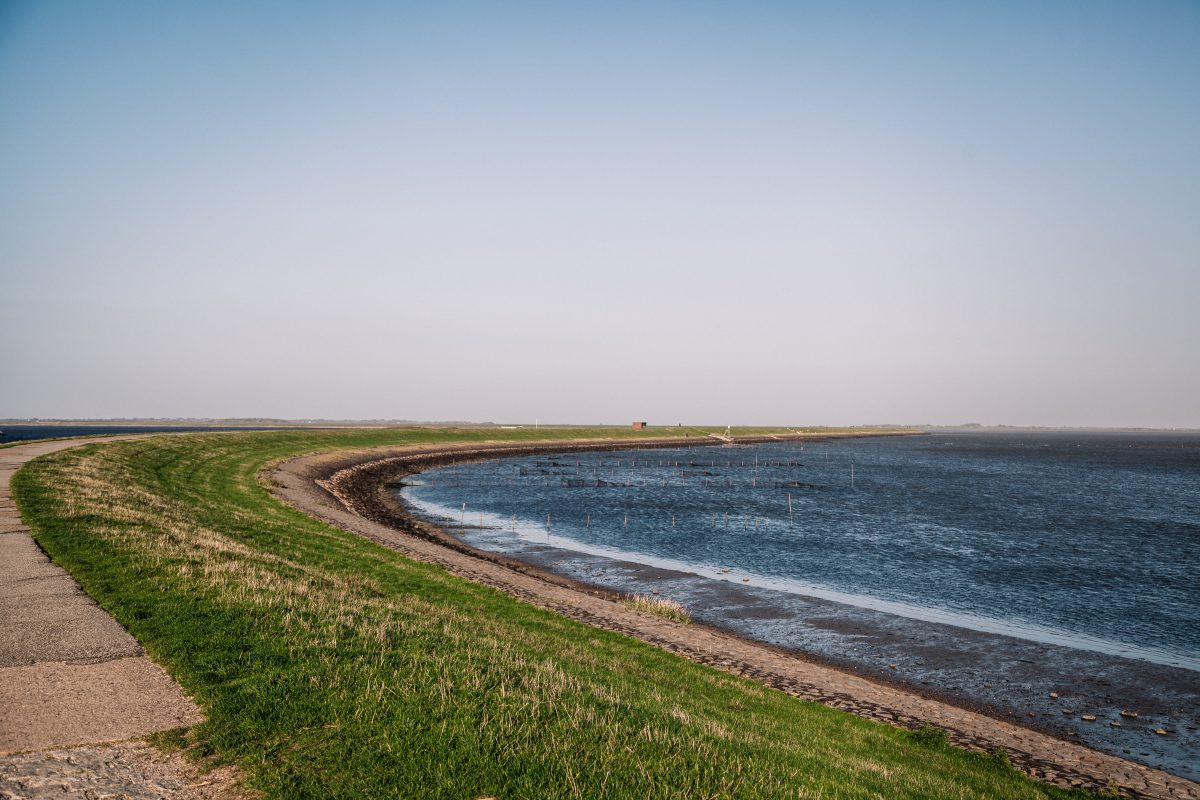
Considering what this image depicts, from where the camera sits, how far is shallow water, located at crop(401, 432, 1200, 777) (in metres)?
18.2

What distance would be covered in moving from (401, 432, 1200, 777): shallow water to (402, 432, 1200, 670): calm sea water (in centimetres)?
→ 16

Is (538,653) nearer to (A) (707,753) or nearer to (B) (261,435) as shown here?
(A) (707,753)

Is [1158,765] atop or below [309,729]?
below

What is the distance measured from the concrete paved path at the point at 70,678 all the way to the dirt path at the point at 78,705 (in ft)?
0.04

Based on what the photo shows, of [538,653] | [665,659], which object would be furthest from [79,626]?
[665,659]

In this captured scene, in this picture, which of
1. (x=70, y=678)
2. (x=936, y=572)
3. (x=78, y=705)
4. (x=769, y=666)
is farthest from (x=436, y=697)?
(x=936, y=572)

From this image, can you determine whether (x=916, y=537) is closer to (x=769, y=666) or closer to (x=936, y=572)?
(x=936, y=572)

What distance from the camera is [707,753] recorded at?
313 inches

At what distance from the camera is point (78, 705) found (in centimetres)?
802

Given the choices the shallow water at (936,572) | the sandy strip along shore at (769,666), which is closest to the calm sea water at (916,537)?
the shallow water at (936,572)

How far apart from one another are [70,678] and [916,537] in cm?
4287

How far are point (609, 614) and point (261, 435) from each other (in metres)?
75.1

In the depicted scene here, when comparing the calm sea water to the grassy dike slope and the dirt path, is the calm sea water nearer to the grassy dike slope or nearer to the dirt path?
the grassy dike slope

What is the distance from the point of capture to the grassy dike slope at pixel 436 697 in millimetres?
7020
